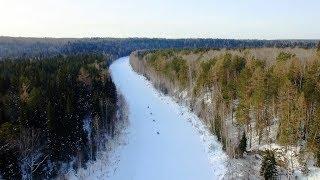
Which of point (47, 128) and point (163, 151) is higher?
point (47, 128)

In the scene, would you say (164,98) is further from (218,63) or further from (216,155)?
(216,155)

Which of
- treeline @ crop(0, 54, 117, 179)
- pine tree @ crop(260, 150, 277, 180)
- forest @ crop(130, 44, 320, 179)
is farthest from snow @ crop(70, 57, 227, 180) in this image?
pine tree @ crop(260, 150, 277, 180)

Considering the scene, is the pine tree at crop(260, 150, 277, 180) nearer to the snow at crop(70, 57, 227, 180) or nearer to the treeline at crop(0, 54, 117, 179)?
the snow at crop(70, 57, 227, 180)

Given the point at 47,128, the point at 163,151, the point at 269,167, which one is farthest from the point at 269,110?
the point at 47,128

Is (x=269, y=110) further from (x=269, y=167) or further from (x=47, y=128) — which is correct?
(x=47, y=128)

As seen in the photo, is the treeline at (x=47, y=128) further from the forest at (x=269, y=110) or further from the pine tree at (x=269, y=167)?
the pine tree at (x=269, y=167)

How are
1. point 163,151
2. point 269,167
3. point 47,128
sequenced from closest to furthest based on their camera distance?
point 269,167
point 47,128
point 163,151

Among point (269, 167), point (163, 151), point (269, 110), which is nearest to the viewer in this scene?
point (269, 167)

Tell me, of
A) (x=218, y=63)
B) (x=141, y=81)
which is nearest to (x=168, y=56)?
(x=141, y=81)
